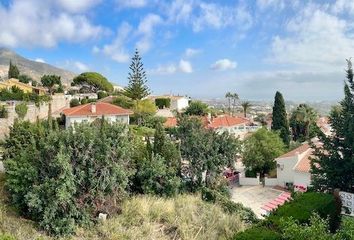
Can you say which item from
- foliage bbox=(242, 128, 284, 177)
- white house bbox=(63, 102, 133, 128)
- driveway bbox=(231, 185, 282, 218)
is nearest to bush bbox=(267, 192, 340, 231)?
driveway bbox=(231, 185, 282, 218)

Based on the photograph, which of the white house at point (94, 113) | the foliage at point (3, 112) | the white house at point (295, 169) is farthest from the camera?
the white house at point (94, 113)

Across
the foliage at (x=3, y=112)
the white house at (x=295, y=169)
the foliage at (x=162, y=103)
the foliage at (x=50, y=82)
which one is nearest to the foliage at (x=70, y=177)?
the white house at (x=295, y=169)

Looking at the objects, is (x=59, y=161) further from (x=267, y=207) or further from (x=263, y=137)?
(x=263, y=137)

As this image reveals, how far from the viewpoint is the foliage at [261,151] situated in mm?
25578

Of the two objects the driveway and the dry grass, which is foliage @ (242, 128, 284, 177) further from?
the dry grass

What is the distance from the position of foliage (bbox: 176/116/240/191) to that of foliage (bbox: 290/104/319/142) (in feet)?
81.8

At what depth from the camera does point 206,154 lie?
16422 mm

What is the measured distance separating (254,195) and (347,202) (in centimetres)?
1194

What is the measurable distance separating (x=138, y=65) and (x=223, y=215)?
30729mm

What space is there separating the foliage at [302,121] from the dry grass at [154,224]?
1207 inches

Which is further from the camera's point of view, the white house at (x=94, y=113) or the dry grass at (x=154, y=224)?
the white house at (x=94, y=113)

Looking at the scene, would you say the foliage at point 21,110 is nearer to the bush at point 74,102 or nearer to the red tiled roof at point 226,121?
the bush at point 74,102

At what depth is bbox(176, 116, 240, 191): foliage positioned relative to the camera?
16.3 metres

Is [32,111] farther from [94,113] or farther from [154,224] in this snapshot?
[154,224]
